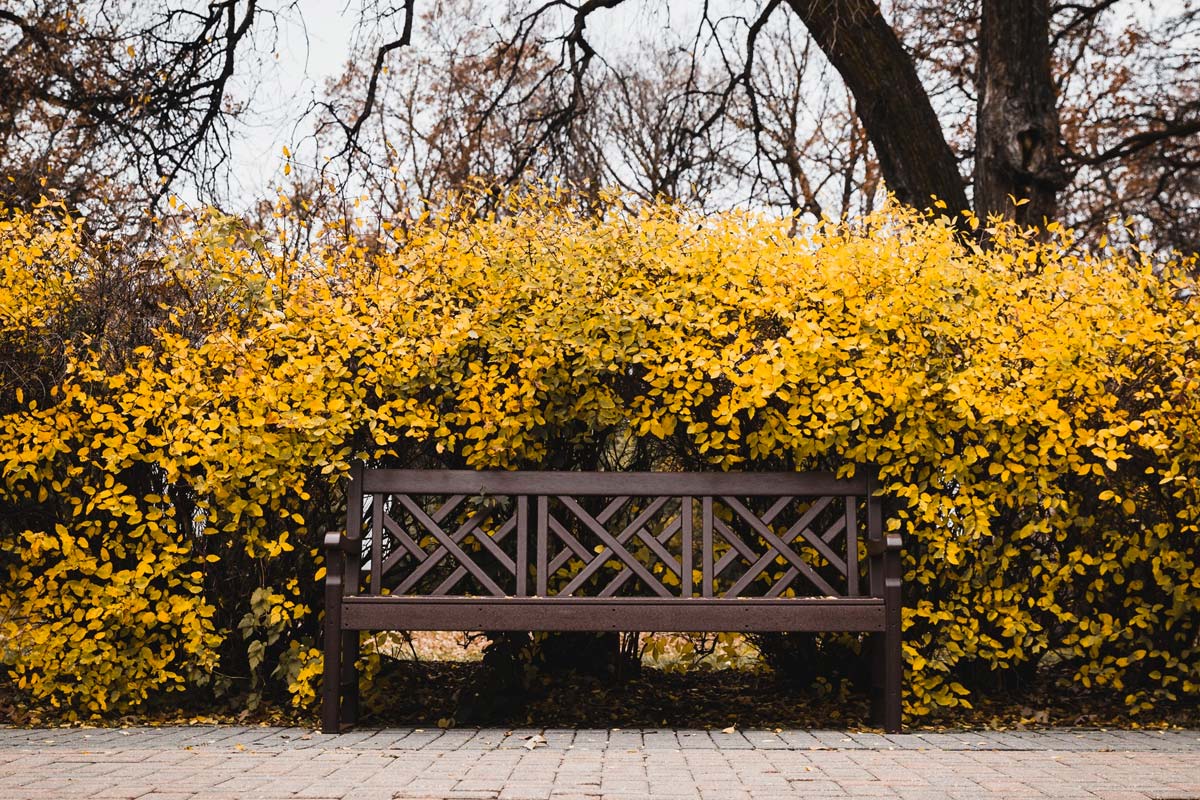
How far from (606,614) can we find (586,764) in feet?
3.20

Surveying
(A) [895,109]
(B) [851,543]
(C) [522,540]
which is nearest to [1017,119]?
(A) [895,109]

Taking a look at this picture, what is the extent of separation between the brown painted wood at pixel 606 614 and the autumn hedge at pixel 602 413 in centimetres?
45

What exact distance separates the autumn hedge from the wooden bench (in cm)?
19

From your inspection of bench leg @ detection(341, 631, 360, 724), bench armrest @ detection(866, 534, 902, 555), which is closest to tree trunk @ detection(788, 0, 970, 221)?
bench armrest @ detection(866, 534, 902, 555)

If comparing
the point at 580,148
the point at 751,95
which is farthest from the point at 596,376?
the point at 751,95

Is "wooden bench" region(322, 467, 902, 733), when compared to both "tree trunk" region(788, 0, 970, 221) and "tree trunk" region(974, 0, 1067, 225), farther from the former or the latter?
"tree trunk" region(788, 0, 970, 221)

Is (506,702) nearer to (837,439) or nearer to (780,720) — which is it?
(780,720)

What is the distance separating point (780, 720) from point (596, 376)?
6.86ft

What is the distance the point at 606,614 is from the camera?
208 inches

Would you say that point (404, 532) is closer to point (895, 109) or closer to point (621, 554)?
point (621, 554)

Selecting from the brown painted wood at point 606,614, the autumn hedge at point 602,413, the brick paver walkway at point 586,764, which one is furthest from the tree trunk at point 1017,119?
the brick paver walkway at point 586,764

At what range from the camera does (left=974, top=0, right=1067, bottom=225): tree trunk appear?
30.8 feet

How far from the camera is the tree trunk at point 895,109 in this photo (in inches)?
387

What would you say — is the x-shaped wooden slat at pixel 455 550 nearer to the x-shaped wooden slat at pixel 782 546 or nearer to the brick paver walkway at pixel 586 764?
the brick paver walkway at pixel 586 764
